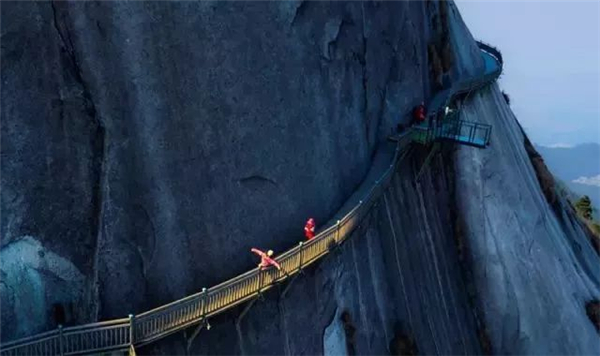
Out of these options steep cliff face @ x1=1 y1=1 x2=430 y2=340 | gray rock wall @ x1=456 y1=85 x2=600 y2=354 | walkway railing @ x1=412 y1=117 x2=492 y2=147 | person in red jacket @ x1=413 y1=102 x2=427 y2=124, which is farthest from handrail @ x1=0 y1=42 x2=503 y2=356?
gray rock wall @ x1=456 y1=85 x2=600 y2=354

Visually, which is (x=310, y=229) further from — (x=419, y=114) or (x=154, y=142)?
(x=419, y=114)

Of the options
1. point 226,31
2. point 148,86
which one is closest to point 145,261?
point 148,86

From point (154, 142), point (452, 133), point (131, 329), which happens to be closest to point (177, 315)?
point (131, 329)

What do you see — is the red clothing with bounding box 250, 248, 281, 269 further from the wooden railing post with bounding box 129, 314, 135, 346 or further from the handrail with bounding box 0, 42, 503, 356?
the wooden railing post with bounding box 129, 314, 135, 346

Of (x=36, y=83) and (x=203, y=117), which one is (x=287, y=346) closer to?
(x=203, y=117)

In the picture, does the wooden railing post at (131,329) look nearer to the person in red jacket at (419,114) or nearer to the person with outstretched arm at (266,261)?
the person with outstretched arm at (266,261)
